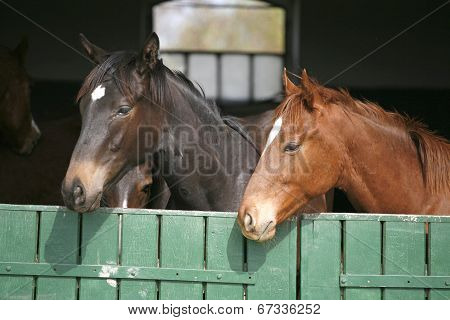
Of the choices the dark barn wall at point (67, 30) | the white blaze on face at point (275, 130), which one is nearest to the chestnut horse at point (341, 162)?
the white blaze on face at point (275, 130)

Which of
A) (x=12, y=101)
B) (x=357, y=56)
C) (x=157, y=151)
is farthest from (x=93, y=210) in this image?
(x=357, y=56)

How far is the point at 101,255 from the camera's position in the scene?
294cm

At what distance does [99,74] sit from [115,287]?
3.41 feet

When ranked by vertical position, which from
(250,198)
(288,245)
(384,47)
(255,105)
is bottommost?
(288,245)

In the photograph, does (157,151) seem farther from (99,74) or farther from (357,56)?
(357,56)

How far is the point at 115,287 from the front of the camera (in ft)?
9.63

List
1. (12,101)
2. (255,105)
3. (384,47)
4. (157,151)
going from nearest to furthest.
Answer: (157,151), (12,101), (384,47), (255,105)

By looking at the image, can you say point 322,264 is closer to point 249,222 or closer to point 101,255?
point 249,222

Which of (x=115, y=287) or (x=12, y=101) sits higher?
(x=12, y=101)

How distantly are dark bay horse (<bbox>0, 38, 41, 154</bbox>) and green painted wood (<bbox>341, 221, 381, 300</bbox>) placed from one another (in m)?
2.99

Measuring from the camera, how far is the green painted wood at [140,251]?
292 cm

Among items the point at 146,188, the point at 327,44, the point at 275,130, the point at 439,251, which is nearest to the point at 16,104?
the point at 146,188

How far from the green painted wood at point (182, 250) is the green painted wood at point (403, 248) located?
80 cm

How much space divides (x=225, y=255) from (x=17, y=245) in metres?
0.92
